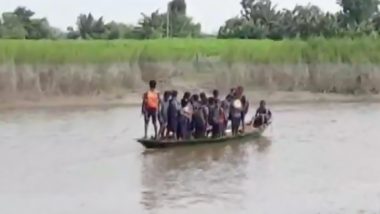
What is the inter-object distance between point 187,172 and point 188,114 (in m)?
3.01

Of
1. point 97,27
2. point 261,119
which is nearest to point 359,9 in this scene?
point 97,27

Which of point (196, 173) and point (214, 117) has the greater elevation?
point (214, 117)

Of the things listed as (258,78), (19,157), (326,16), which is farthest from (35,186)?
(326,16)

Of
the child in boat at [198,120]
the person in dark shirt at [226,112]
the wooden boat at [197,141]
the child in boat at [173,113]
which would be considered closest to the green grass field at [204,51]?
the wooden boat at [197,141]

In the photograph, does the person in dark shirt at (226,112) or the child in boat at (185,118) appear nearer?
the child in boat at (185,118)

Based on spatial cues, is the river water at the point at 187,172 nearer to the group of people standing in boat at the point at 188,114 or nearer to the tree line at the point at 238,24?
the group of people standing in boat at the point at 188,114

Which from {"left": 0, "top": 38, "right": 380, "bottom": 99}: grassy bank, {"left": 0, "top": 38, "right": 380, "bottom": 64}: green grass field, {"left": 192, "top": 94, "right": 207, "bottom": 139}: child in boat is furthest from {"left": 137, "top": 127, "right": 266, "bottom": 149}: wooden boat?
{"left": 0, "top": 38, "right": 380, "bottom": 64}: green grass field

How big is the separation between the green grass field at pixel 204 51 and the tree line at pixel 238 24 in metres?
8.94

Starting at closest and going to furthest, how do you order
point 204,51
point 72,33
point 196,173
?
point 196,173 → point 204,51 → point 72,33

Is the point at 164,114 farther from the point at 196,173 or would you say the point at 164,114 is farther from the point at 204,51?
the point at 204,51

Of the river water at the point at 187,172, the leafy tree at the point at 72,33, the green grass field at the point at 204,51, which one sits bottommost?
the river water at the point at 187,172

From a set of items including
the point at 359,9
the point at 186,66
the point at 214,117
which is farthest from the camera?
the point at 359,9

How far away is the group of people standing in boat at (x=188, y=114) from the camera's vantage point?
20.7m

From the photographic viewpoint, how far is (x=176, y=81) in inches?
1484
